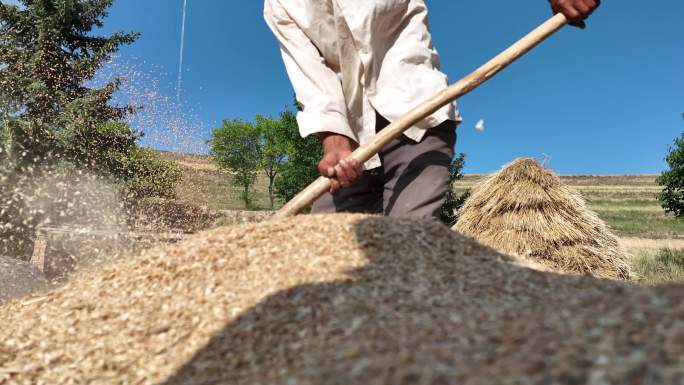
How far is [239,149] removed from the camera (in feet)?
163

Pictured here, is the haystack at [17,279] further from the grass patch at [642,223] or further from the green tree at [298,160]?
the green tree at [298,160]

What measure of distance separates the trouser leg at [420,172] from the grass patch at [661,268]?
20.1 ft

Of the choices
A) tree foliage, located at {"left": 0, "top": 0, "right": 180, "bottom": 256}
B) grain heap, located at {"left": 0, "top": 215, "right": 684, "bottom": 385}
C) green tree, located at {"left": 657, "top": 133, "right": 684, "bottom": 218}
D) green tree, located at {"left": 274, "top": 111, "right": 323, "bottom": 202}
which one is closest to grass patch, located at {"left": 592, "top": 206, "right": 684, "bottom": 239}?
green tree, located at {"left": 657, "top": 133, "right": 684, "bottom": 218}

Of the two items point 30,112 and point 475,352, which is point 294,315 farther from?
point 30,112

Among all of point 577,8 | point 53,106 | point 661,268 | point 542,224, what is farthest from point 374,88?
point 53,106

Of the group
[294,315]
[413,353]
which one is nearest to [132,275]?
[294,315]

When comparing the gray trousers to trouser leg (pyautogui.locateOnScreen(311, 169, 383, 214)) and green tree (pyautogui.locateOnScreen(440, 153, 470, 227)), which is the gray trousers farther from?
green tree (pyautogui.locateOnScreen(440, 153, 470, 227))

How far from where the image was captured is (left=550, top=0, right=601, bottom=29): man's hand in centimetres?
292

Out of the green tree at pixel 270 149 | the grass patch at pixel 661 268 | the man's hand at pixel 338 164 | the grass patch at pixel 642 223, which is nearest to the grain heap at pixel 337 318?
the man's hand at pixel 338 164

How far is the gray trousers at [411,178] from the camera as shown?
3.02m

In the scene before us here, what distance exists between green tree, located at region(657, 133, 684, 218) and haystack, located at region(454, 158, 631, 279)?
6828mm

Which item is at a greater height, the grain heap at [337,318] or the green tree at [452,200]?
the green tree at [452,200]

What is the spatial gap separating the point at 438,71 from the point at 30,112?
41.2 ft

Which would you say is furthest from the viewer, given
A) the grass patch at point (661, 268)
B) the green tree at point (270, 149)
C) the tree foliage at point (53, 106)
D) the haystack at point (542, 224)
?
the green tree at point (270, 149)
